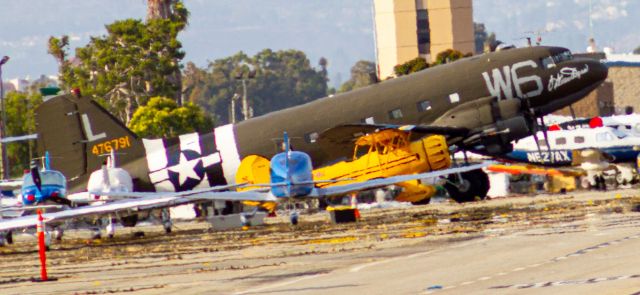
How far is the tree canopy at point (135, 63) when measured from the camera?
122 meters

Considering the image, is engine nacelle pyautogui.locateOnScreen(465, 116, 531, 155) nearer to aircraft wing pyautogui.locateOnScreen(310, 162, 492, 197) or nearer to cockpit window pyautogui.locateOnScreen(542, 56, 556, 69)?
cockpit window pyautogui.locateOnScreen(542, 56, 556, 69)

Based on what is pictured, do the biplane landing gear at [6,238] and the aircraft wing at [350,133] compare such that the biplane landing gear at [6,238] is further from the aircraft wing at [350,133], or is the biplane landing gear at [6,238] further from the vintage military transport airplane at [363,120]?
the aircraft wing at [350,133]

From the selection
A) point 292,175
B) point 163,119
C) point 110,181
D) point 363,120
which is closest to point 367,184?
point 292,175

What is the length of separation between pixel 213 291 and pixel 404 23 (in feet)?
531

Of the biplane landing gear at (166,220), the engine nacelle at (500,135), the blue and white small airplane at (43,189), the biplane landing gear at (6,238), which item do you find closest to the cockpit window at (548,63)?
the engine nacelle at (500,135)

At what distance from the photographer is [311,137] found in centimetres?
5388

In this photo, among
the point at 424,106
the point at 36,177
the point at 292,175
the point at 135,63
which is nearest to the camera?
the point at 36,177

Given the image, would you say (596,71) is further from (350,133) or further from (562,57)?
(350,133)

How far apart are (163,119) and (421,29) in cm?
7838

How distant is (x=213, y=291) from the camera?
25.1 meters

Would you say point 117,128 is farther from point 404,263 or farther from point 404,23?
point 404,23

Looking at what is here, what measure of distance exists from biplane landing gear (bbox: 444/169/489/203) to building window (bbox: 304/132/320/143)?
17.3 ft

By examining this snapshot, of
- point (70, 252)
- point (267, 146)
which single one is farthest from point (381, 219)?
point (70, 252)

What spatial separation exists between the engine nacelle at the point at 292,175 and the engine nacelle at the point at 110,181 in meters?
6.91
